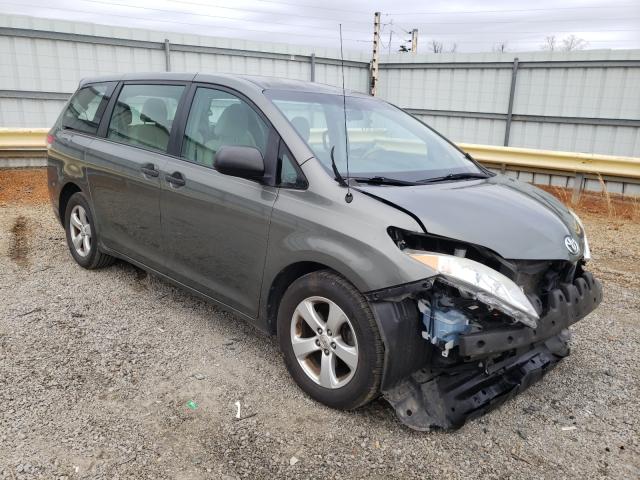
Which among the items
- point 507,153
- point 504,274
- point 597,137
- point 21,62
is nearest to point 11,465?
point 504,274

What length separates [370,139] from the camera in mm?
3473

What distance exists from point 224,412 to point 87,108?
10.9ft

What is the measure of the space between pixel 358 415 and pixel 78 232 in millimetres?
3518

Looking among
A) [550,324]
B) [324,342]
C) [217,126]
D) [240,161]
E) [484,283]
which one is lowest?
[324,342]

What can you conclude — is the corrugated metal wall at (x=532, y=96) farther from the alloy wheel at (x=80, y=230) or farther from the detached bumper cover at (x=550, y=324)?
the alloy wheel at (x=80, y=230)

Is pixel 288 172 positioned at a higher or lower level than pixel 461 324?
higher

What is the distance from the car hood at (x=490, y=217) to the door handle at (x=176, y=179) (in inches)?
54.1

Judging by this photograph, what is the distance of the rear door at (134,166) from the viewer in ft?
12.5

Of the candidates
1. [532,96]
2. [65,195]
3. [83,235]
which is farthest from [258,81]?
[532,96]

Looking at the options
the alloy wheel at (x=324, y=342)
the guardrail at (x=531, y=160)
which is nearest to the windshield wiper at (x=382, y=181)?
the alloy wheel at (x=324, y=342)

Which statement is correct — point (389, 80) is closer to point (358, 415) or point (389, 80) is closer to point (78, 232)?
point (78, 232)

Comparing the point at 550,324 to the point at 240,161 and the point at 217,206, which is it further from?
the point at 217,206

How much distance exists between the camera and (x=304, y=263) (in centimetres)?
292

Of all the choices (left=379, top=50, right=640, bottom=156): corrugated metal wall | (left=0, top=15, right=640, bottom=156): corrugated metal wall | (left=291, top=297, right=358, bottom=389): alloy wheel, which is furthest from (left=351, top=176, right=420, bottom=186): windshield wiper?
(left=379, top=50, right=640, bottom=156): corrugated metal wall
